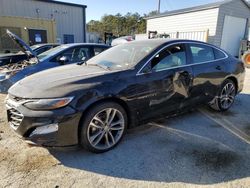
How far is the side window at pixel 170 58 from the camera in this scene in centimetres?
338

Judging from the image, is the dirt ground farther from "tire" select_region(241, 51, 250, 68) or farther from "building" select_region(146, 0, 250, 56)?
"building" select_region(146, 0, 250, 56)

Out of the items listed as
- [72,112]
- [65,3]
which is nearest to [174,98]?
[72,112]

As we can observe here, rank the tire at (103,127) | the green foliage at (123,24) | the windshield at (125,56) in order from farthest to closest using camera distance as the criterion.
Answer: the green foliage at (123,24) < the windshield at (125,56) < the tire at (103,127)

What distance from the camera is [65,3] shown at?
64.0 ft

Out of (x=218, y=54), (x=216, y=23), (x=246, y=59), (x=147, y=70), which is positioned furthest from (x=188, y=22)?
(x=147, y=70)

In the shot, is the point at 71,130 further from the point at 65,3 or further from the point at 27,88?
the point at 65,3

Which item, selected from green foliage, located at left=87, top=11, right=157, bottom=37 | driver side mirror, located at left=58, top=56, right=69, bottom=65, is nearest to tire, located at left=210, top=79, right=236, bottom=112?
driver side mirror, located at left=58, top=56, right=69, bottom=65

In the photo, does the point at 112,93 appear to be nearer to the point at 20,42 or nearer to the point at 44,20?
the point at 20,42

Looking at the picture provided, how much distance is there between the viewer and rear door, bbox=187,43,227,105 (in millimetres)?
3914

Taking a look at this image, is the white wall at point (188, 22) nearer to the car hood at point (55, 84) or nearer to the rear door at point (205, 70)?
the rear door at point (205, 70)

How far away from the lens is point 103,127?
302 centimetres

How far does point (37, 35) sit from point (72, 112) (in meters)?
16.3

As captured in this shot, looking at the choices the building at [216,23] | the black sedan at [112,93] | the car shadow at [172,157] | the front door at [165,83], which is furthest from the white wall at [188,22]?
the car shadow at [172,157]

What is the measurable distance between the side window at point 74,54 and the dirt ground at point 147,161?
252 cm
